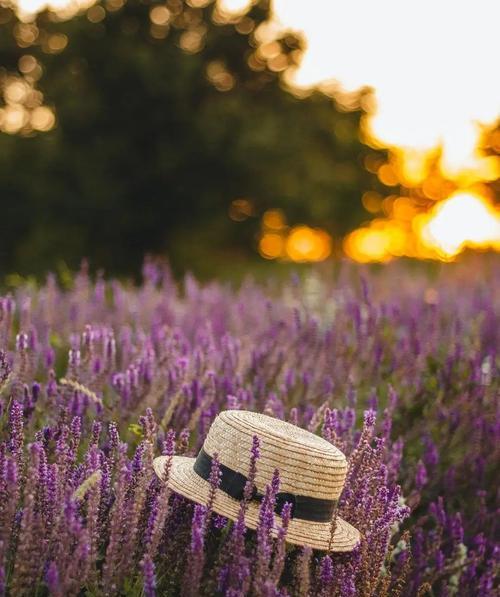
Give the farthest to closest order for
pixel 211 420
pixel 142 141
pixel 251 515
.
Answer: pixel 142 141, pixel 211 420, pixel 251 515

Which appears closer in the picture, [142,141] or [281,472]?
[281,472]

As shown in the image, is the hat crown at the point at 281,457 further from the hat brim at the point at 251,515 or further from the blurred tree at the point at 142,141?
the blurred tree at the point at 142,141

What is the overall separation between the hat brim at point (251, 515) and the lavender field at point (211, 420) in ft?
0.16

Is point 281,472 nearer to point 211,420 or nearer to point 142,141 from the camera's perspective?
point 211,420

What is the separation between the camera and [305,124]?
25297 millimetres

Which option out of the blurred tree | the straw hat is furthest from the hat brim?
the blurred tree

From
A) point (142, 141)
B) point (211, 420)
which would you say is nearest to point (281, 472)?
point (211, 420)

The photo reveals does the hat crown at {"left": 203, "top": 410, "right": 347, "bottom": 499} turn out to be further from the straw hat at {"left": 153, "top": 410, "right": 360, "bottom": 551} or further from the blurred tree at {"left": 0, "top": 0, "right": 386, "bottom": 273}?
the blurred tree at {"left": 0, "top": 0, "right": 386, "bottom": 273}

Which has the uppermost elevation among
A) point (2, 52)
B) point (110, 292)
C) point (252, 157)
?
point (2, 52)

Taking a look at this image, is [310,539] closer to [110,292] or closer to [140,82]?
[110,292]

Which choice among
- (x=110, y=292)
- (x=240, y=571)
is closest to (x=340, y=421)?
(x=240, y=571)

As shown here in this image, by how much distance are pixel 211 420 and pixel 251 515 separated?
913 mm

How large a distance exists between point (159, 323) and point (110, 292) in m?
2.54

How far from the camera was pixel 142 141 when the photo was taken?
73.7 feet
